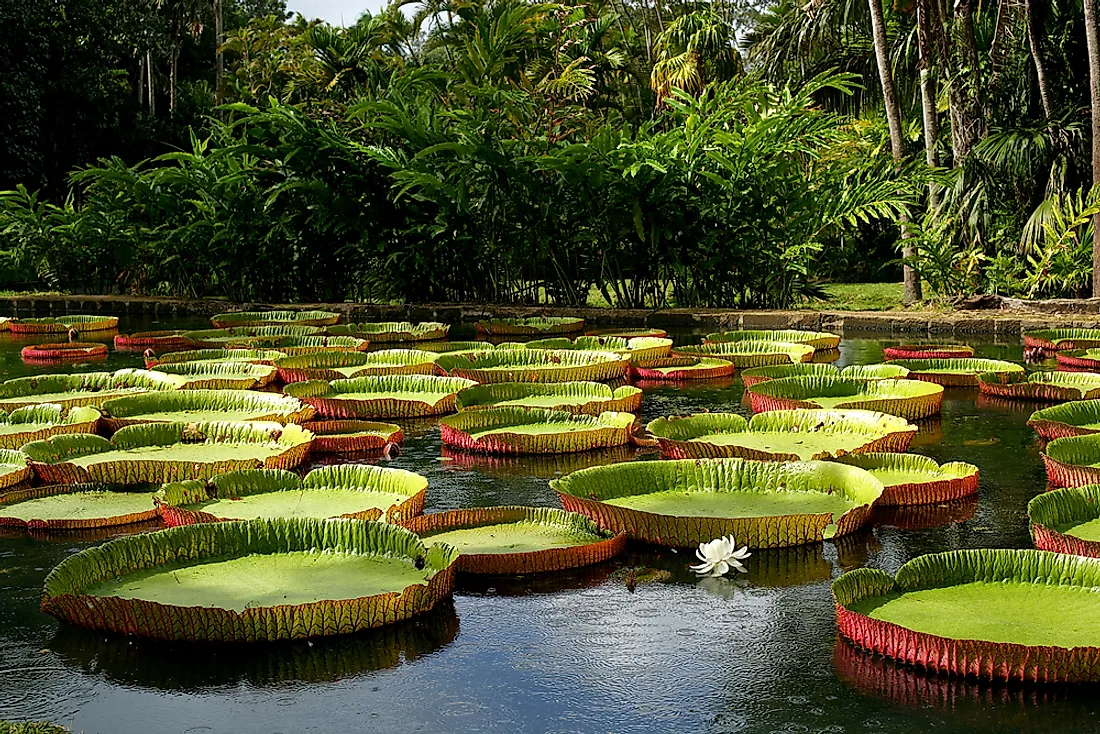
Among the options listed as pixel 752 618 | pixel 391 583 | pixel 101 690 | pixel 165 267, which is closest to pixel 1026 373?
pixel 752 618

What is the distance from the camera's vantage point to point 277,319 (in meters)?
8.83

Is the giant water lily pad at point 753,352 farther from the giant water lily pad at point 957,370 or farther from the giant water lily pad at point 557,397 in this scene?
the giant water lily pad at point 557,397

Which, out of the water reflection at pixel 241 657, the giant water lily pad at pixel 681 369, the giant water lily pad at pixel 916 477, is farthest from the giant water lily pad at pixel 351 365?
the water reflection at pixel 241 657

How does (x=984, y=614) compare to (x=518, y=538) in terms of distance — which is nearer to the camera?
(x=984, y=614)

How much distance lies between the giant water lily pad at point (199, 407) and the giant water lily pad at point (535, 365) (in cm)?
112

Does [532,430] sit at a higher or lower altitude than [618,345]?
lower

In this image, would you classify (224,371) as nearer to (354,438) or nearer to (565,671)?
(354,438)

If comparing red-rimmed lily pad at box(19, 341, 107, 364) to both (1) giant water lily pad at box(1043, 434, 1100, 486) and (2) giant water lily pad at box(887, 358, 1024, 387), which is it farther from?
(1) giant water lily pad at box(1043, 434, 1100, 486)

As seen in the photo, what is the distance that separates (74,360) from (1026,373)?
17.4ft

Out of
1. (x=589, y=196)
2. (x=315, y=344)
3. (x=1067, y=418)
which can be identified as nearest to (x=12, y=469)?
(x=1067, y=418)

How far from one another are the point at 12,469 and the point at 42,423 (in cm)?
88

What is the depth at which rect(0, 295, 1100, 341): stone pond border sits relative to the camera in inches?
306

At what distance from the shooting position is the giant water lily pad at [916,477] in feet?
10.5

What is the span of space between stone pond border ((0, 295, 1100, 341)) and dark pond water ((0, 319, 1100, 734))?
5.29 metres
